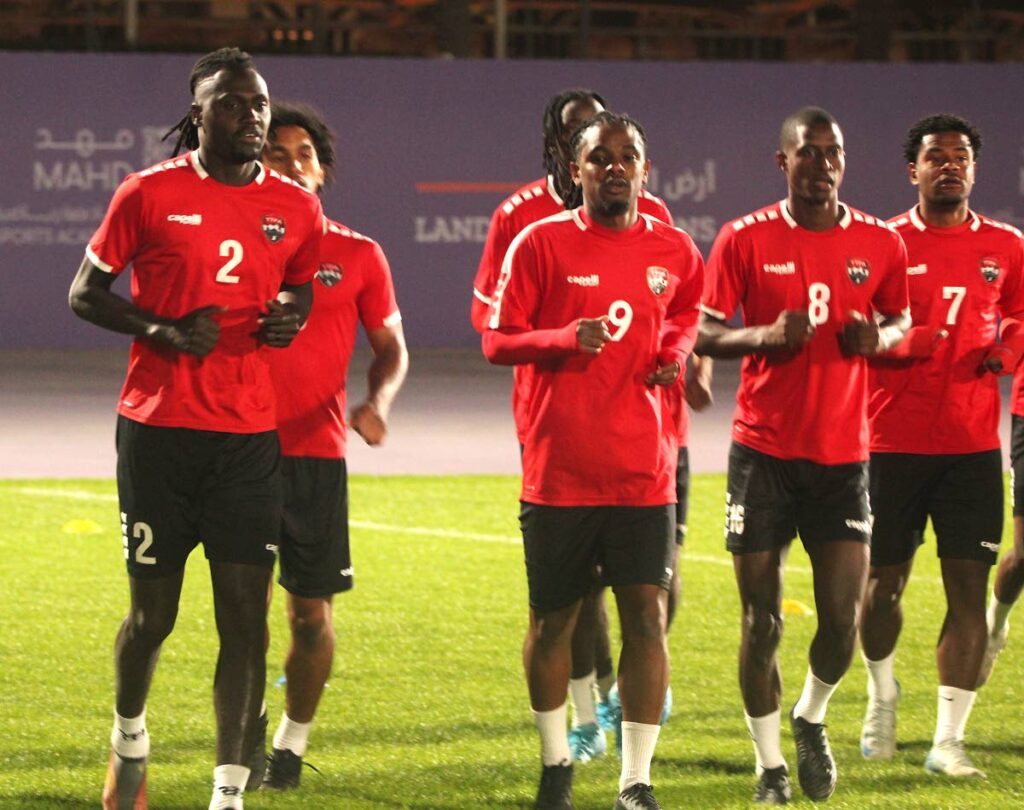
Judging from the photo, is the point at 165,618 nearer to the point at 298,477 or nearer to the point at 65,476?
the point at 298,477

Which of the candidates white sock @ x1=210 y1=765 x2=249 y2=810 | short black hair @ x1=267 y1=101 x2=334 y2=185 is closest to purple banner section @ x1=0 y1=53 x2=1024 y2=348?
short black hair @ x1=267 y1=101 x2=334 y2=185

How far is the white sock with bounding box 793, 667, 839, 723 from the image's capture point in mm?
6305

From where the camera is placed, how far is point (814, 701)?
632 centimetres

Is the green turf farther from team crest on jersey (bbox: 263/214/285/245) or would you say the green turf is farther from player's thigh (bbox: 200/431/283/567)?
team crest on jersey (bbox: 263/214/285/245)

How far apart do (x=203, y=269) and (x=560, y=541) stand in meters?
1.31

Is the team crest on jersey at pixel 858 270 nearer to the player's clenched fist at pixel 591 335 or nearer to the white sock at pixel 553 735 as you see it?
the player's clenched fist at pixel 591 335

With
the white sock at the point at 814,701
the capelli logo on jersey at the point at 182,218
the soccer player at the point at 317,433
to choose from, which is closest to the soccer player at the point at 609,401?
the soccer player at the point at 317,433

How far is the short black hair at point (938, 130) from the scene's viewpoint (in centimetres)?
680

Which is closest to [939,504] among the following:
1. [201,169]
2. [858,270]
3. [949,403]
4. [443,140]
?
[949,403]

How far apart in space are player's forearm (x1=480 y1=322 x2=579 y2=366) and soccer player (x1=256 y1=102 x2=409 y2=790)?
0.56m

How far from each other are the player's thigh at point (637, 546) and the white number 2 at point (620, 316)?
0.51m

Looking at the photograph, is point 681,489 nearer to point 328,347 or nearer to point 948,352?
point 948,352

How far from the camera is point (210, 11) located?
22.3 m

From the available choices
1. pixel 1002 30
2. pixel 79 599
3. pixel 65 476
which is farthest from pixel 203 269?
pixel 1002 30
